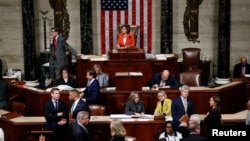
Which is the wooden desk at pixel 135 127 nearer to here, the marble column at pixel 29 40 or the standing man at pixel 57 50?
the standing man at pixel 57 50

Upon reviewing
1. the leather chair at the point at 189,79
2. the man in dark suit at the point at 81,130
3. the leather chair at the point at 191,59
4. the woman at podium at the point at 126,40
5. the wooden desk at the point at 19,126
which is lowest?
the wooden desk at the point at 19,126

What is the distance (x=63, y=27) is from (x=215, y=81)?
5.41 metres

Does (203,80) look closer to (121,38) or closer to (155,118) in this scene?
(121,38)

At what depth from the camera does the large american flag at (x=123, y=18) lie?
20078 millimetres

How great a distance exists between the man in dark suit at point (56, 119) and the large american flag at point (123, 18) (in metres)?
7.56

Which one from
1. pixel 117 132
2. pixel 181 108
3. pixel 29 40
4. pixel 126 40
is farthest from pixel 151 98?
pixel 29 40

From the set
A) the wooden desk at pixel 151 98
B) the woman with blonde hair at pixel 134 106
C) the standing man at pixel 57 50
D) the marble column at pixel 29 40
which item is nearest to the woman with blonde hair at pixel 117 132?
the woman with blonde hair at pixel 134 106

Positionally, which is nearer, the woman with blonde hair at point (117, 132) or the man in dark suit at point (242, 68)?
the woman with blonde hair at point (117, 132)

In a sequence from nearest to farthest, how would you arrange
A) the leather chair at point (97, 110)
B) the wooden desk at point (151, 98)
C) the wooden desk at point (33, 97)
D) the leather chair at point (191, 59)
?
the leather chair at point (97, 110) → the wooden desk at point (33, 97) → the wooden desk at point (151, 98) → the leather chair at point (191, 59)

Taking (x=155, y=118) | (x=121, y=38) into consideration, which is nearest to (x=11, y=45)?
(x=121, y=38)

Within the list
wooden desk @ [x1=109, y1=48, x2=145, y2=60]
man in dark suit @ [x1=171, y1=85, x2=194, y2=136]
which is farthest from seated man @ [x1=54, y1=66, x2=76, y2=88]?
man in dark suit @ [x1=171, y1=85, x2=194, y2=136]

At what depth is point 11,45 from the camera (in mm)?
20281

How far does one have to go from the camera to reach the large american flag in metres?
20.1

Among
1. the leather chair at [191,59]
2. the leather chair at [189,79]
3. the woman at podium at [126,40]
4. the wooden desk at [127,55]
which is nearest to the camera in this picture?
the leather chair at [189,79]
